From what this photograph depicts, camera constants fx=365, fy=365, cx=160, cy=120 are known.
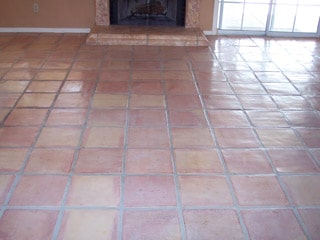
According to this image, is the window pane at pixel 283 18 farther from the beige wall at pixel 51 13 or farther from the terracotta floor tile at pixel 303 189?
the terracotta floor tile at pixel 303 189

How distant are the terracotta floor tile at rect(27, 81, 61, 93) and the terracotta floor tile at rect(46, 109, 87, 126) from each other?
1.40 ft

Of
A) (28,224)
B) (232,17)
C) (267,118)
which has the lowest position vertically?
(28,224)

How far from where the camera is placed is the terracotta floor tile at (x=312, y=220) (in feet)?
5.45

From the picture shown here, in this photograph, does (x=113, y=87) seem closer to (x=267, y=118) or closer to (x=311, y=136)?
(x=267, y=118)

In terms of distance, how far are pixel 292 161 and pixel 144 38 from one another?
2739 millimetres

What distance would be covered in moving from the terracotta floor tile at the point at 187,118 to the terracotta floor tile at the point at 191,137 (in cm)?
9

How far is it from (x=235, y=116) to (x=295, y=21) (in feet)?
9.76

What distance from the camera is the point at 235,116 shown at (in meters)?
2.73

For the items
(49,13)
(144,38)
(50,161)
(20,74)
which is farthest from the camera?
(49,13)

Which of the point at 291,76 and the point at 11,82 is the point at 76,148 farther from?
the point at 291,76

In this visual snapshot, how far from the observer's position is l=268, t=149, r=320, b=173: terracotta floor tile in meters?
2.12

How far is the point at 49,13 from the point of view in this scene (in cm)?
475

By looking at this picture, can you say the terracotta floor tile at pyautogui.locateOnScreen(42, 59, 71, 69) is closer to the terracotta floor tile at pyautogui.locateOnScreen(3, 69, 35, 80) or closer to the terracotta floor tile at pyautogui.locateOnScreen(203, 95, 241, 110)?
the terracotta floor tile at pyautogui.locateOnScreen(3, 69, 35, 80)

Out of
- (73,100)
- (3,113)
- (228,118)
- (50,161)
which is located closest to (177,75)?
(228,118)
